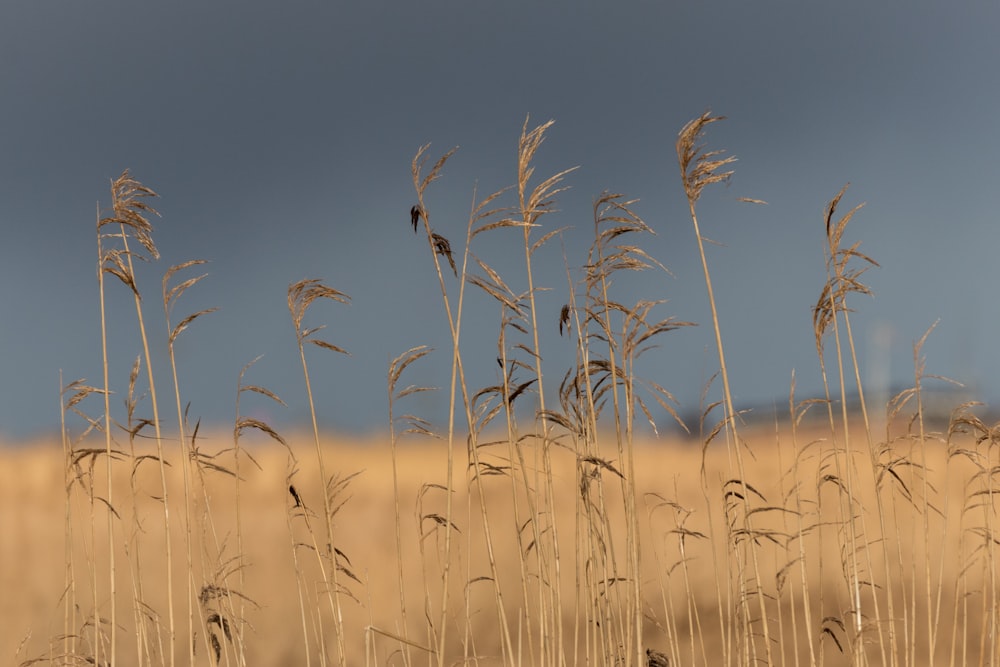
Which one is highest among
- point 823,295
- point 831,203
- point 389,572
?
point 831,203

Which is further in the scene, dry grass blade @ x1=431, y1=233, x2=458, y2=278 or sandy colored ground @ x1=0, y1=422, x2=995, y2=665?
sandy colored ground @ x1=0, y1=422, x2=995, y2=665

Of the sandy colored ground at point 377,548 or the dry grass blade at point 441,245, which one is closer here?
the dry grass blade at point 441,245

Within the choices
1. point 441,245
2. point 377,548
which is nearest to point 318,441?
point 441,245

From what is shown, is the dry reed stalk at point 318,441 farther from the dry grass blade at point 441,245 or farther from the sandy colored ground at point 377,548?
the sandy colored ground at point 377,548

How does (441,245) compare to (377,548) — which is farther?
(377,548)

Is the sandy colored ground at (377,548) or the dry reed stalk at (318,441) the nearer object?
the dry reed stalk at (318,441)

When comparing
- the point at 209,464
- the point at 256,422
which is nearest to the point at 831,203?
the point at 256,422

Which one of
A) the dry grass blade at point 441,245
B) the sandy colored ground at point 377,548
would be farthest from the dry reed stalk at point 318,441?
the sandy colored ground at point 377,548

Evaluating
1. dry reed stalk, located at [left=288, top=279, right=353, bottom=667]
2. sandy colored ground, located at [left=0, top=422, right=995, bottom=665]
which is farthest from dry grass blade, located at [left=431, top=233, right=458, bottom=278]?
sandy colored ground, located at [left=0, top=422, right=995, bottom=665]

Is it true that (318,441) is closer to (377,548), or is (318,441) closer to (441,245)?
(441,245)

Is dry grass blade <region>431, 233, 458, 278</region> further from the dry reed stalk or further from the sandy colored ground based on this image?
the sandy colored ground

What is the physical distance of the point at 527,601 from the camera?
234 centimetres

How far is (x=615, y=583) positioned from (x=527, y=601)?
24 centimetres

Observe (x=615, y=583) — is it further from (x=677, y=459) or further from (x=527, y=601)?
→ (x=677, y=459)
